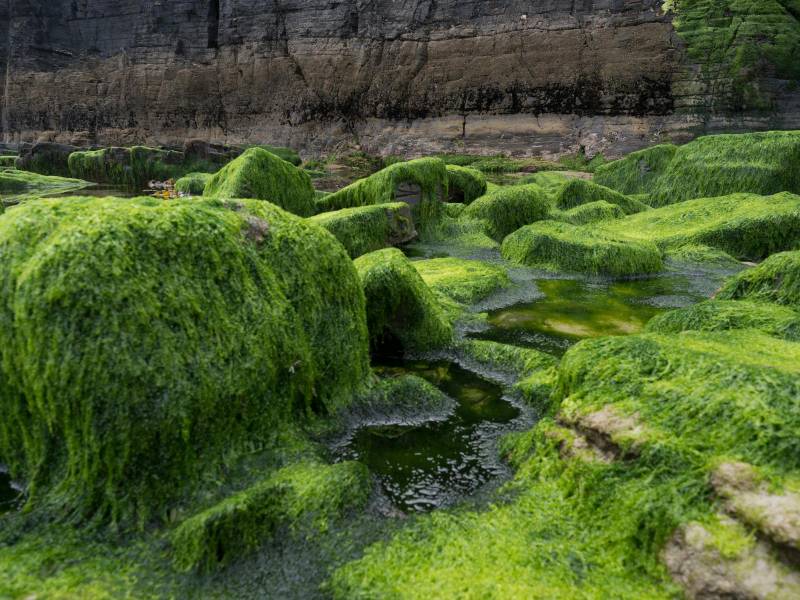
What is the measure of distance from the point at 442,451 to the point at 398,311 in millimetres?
1737

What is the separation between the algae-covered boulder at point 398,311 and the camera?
4.62 metres

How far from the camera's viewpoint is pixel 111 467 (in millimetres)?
2512

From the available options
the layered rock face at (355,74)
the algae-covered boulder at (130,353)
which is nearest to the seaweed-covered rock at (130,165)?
the layered rock face at (355,74)

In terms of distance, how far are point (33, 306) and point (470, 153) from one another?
19.0m

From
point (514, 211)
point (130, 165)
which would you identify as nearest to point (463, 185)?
point (514, 211)

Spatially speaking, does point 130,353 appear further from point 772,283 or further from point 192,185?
point 192,185

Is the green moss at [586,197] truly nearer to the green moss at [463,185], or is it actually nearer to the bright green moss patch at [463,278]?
the green moss at [463,185]

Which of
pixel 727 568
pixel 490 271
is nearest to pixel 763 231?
pixel 490 271

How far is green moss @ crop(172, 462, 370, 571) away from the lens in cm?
230

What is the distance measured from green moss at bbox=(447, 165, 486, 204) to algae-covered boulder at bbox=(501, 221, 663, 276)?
4109 millimetres

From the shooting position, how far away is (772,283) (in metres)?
5.12

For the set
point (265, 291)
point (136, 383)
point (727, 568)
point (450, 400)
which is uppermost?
point (265, 291)

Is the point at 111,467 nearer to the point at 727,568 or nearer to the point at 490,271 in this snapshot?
the point at 727,568

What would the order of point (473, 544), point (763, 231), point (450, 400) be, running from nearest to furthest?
point (473, 544)
point (450, 400)
point (763, 231)
